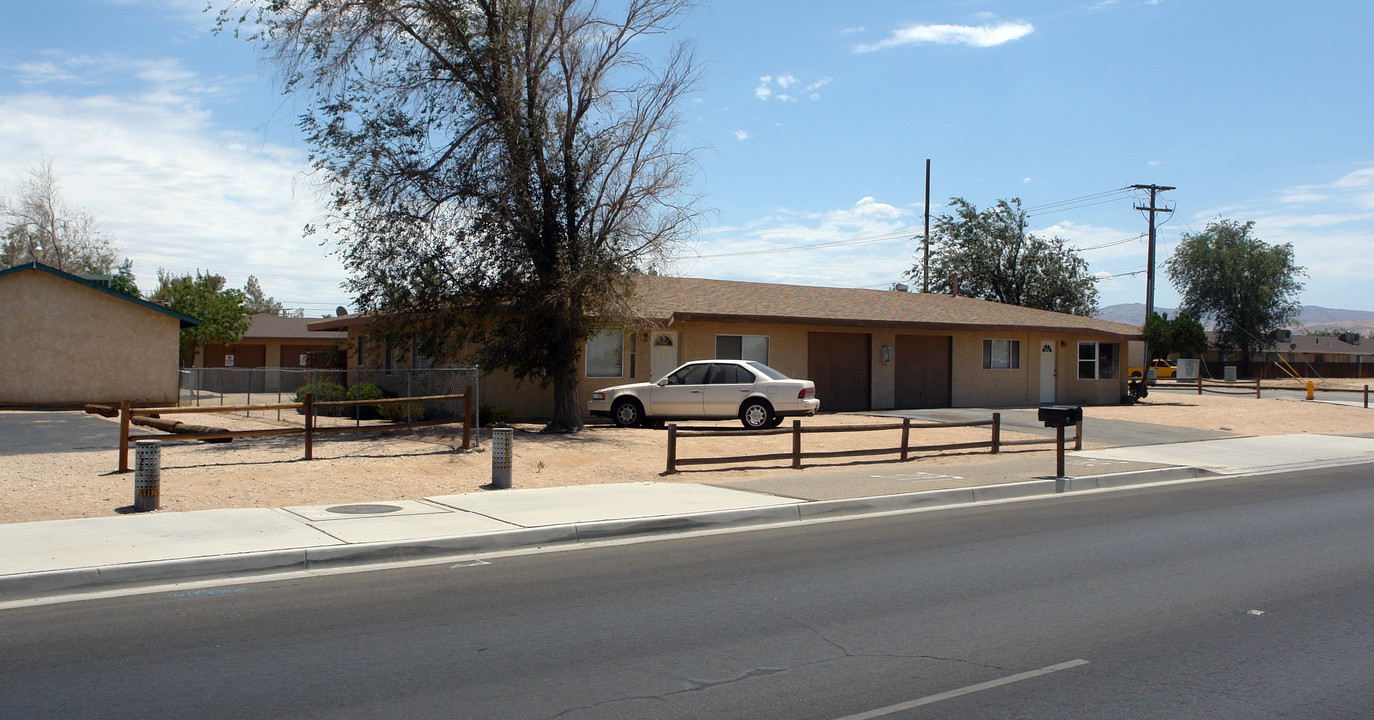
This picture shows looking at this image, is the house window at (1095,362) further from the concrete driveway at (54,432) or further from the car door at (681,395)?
the concrete driveway at (54,432)

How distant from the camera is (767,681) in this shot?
5.40m

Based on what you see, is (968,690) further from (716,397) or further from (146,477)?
(716,397)

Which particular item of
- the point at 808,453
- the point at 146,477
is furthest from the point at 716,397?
the point at 146,477

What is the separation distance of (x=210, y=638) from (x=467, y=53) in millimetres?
15085

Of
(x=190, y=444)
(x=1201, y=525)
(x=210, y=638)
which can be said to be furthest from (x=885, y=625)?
(x=190, y=444)

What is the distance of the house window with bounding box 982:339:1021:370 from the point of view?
30.7m

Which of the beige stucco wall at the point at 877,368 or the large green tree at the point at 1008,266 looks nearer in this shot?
the beige stucco wall at the point at 877,368

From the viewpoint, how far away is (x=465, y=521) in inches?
400

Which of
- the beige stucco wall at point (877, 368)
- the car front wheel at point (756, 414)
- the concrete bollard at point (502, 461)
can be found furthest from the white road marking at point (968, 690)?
the beige stucco wall at point (877, 368)

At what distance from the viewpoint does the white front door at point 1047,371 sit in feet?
104

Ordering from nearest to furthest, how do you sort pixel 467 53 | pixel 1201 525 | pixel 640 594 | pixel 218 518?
pixel 640 594
pixel 218 518
pixel 1201 525
pixel 467 53

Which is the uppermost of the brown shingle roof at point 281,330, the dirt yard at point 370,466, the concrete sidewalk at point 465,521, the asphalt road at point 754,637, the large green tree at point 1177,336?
the large green tree at point 1177,336

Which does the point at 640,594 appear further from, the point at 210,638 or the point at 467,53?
the point at 467,53

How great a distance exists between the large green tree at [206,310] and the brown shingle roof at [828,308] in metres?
20.7
